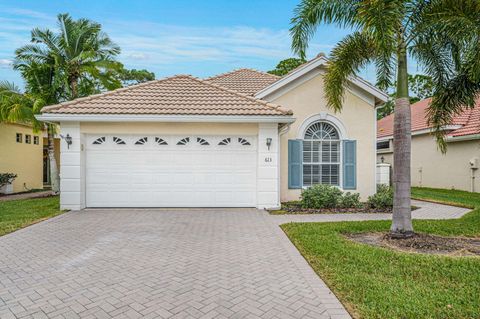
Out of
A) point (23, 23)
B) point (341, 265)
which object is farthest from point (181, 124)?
point (23, 23)

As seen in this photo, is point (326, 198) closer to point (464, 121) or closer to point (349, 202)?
point (349, 202)

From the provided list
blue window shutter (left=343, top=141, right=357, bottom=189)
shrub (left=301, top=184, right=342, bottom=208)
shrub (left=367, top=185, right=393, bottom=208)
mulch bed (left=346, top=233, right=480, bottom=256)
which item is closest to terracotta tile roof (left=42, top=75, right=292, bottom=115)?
shrub (left=301, top=184, right=342, bottom=208)

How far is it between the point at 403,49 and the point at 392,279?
513 centimetres

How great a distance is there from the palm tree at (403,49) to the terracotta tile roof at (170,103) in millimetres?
3022

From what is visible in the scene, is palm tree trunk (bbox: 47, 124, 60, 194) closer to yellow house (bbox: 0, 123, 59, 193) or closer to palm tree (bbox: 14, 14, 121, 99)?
palm tree (bbox: 14, 14, 121, 99)

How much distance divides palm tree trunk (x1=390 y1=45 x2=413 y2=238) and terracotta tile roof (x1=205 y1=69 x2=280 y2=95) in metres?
8.69

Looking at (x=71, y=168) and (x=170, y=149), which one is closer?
(x=71, y=168)

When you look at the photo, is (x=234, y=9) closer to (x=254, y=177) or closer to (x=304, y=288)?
(x=254, y=177)

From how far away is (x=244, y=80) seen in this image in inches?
650

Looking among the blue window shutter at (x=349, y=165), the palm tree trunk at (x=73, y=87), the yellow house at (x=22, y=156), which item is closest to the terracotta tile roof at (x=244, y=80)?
the blue window shutter at (x=349, y=165)

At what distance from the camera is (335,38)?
835 centimetres

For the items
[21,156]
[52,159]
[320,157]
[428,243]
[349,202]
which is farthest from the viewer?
[21,156]

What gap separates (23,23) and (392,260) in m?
18.2

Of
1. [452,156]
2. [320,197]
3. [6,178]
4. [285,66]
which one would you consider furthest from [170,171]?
[285,66]
